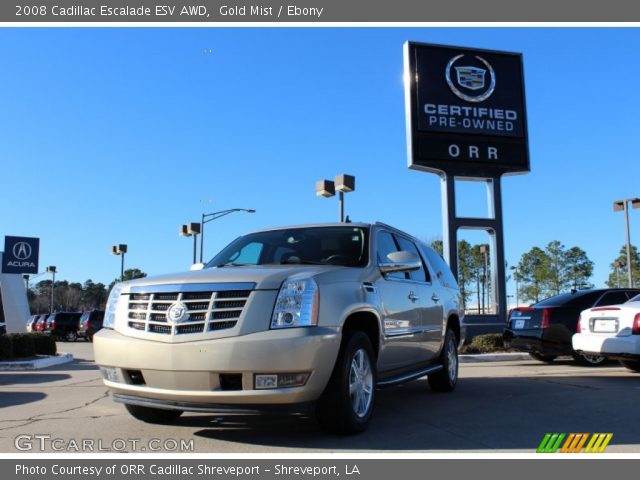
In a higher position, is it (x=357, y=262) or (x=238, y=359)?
(x=357, y=262)

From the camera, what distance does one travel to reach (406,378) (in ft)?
20.4

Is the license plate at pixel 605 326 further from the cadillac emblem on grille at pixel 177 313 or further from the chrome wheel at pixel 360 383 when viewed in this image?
the cadillac emblem on grille at pixel 177 313

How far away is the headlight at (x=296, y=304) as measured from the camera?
179 inches

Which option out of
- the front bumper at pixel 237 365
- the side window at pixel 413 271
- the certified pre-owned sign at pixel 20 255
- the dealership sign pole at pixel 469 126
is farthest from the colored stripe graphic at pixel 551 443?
the certified pre-owned sign at pixel 20 255

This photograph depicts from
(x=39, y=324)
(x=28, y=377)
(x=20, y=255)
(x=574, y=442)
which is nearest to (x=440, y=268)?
(x=574, y=442)

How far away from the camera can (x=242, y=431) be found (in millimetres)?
5199

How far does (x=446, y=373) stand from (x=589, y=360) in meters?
4.84

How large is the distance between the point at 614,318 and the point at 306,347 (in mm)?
6821

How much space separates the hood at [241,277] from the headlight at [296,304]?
82mm

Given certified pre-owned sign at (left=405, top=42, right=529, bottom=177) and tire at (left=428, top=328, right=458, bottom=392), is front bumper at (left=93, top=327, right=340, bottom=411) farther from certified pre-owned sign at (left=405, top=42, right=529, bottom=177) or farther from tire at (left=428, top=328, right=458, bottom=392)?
certified pre-owned sign at (left=405, top=42, right=529, bottom=177)

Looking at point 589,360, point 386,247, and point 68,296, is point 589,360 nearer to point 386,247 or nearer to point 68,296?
point 386,247
